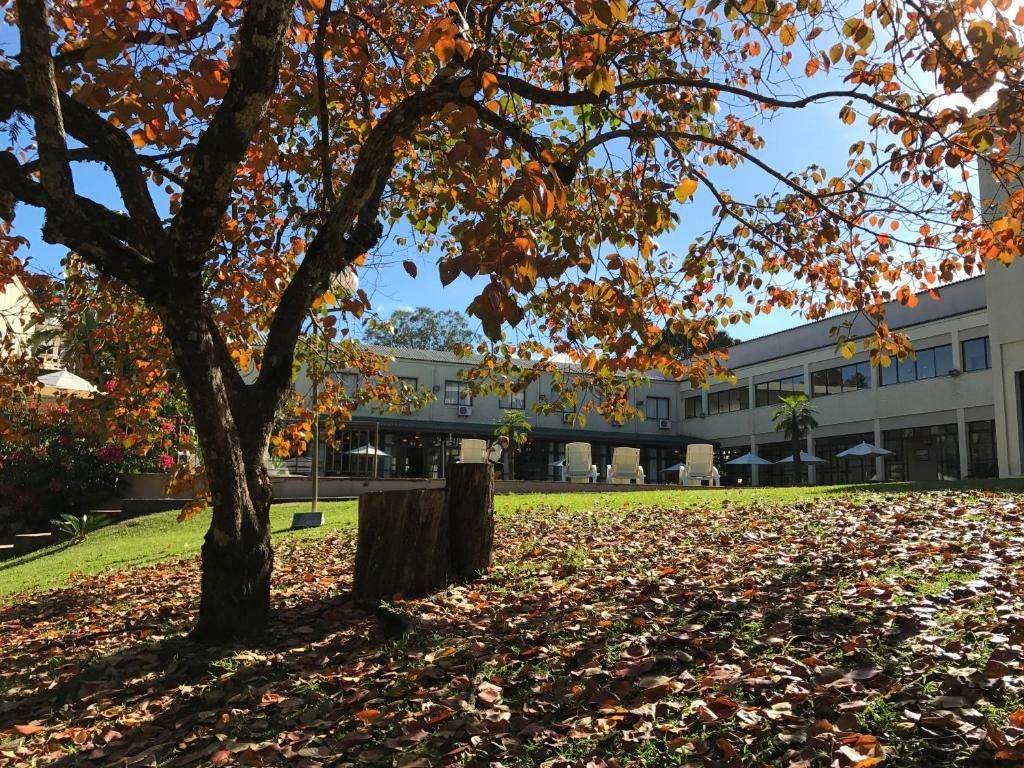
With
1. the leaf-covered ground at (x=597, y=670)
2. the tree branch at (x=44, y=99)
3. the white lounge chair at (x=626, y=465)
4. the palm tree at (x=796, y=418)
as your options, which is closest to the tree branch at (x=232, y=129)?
the tree branch at (x=44, y=99)

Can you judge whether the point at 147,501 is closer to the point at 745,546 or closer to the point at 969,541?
the point at 745,546

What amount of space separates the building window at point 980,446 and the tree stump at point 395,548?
28.8m

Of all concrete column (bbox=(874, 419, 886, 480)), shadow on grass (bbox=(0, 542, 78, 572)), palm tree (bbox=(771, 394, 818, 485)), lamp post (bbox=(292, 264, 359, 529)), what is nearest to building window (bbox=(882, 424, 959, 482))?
concrete column (bbox=(874, 419, 886, 480))

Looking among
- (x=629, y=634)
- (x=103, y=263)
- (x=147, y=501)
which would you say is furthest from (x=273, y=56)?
(x=147, y=501)

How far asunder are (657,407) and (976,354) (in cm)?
2036

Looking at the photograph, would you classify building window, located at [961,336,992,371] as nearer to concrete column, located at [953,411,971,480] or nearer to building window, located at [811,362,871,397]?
concrete column, located at [953,411,971,480]

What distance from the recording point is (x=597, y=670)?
3750 mm

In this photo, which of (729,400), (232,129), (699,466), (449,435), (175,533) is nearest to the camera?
(232,129)

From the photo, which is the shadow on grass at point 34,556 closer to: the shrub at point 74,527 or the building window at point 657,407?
the shrub at point 74,527

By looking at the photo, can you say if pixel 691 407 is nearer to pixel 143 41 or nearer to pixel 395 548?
pixel 395 548

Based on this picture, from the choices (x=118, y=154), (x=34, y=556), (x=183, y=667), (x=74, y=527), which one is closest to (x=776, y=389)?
(x=74, y=527)

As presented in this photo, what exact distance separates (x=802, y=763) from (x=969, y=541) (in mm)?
4246

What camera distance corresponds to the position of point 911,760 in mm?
2645

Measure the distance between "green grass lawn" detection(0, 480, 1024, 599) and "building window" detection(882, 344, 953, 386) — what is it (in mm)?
21078
